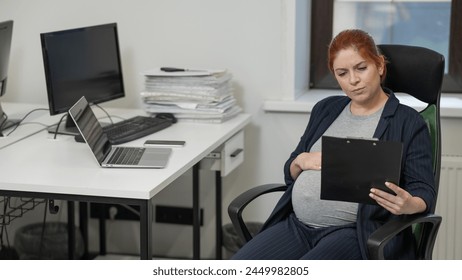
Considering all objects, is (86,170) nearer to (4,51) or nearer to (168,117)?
(168,117)

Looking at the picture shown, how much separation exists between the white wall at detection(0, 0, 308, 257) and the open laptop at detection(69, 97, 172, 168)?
78 cm

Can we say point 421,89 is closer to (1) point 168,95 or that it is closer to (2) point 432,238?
(2) point 432,238

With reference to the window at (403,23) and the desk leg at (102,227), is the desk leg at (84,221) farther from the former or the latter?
the window at (403,23)

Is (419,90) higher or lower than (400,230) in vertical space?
higher

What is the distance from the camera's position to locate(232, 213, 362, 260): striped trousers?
7.36ft

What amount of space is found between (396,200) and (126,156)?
0.95 m

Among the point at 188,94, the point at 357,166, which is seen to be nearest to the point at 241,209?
the point at 357,166

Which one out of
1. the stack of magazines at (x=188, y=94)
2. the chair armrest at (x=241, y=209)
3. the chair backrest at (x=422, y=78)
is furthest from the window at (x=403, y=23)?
the chair armrest at (x=241, y=209)

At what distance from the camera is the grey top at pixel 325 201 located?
2334 millimetres

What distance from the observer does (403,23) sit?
11.3ft

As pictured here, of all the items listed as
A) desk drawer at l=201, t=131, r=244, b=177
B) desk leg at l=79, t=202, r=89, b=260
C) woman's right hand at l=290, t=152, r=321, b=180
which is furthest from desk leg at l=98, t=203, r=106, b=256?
woman's right hand at l=290, t=152, r=321, b=180

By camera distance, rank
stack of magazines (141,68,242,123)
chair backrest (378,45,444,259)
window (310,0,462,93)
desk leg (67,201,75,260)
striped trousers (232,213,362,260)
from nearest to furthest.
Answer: striped trousers (232,213,362,260) < chair backrest (378,45,444,259) < stack of magazines (141,68,242,123) < window (310,0,462,93) < desk leg (67,201,75,260)

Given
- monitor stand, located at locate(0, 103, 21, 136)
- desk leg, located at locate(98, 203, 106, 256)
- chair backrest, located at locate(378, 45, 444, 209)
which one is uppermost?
chair backrest, located at locate(378, 45, 444, 209)

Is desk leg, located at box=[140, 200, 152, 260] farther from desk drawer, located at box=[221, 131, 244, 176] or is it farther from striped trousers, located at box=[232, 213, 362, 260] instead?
desk drawer, located at box=[221, 131, 244, 176]
